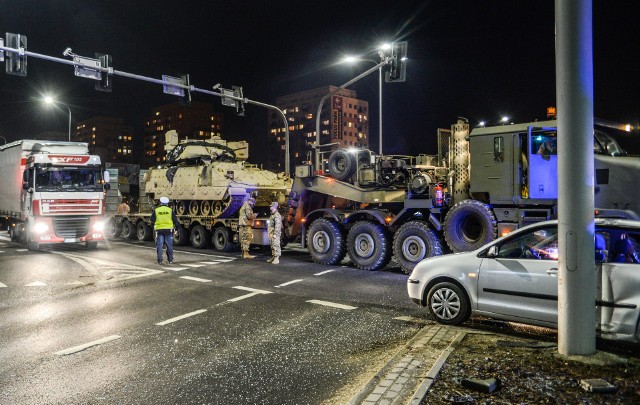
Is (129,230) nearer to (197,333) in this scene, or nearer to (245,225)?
(245,225)

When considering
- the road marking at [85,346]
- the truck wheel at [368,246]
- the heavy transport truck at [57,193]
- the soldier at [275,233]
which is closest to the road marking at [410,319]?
the road marking at [85,346]

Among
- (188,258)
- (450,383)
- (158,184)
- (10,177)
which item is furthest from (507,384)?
(10,177)

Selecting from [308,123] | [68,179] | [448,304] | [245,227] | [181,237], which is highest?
[308,123]

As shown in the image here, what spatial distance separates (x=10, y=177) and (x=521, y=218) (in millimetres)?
18194

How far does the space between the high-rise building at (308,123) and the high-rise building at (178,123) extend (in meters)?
24.9

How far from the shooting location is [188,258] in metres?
15.3

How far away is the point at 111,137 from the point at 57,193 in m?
144

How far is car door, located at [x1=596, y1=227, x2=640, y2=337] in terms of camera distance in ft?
17.4

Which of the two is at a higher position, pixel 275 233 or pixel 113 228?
pixel 275 233

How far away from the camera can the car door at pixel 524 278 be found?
19.5 ft

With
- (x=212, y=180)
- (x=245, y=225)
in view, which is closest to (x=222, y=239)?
(x=212, y=180)

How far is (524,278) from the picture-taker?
6125mm

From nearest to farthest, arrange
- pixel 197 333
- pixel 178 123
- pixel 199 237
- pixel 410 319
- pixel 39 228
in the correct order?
pixel 197 333, pixel 410 319, pixel 39 228, pixel 199 237, pixel 178 123

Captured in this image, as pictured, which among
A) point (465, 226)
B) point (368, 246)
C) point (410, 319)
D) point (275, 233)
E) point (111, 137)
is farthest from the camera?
point (111, 137)
